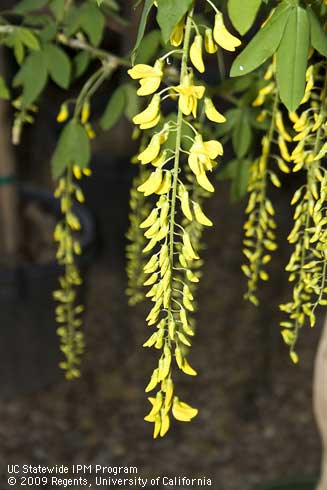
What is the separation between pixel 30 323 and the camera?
69.3 inches

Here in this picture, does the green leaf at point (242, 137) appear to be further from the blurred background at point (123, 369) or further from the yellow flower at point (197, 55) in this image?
the blurred background at point (123, 369)

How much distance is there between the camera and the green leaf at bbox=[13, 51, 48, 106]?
3.26 ft

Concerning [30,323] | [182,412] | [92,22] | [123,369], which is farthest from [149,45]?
[123,369]

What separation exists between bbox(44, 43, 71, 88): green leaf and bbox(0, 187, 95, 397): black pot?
0.71 meters

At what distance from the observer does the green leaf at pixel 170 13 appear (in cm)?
56

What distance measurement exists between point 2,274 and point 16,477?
2.05ft

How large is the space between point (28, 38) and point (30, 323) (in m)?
0.92

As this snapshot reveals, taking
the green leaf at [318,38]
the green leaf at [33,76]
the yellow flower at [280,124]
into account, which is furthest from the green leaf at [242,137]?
the green leaf at [318,38]

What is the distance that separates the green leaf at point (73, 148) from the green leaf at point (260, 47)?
40cm

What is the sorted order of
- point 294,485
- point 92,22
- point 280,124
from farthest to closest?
point 294,485
point 92,22
point 280,124

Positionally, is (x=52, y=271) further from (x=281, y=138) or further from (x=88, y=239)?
(x=281, y=138)

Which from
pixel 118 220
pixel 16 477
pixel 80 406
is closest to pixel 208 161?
pixel 16 477

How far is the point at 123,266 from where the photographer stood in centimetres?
270

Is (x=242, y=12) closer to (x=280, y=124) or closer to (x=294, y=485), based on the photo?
(x=280, y=124)
